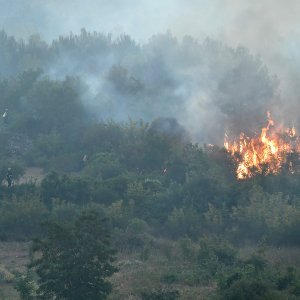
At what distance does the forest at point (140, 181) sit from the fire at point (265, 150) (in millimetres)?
689

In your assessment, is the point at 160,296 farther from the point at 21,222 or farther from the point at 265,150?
the point at 265,150

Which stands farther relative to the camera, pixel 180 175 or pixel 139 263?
pixel 180 175

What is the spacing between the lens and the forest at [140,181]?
72.0 ft

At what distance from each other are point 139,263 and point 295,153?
20.5 metres

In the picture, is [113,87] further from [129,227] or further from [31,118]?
[129,227]

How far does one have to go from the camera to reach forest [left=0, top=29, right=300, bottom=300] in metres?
22.0

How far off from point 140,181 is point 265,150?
1083 cm

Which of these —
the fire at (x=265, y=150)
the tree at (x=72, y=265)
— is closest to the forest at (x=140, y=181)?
the tree at (x=72, y=265)

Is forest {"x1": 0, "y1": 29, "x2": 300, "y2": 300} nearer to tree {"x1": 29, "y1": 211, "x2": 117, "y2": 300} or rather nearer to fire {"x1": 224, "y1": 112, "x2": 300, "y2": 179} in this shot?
tree {"x1": 29, "y1": 211, "x2": 117, "y2": 300}

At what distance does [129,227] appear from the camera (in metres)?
35.8

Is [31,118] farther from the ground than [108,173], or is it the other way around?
[31,118]

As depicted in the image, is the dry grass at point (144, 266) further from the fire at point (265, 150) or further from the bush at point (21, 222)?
the fire at point (265, 150)

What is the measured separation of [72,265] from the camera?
20453mm

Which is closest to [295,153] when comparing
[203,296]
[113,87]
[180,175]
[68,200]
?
[180,175]
